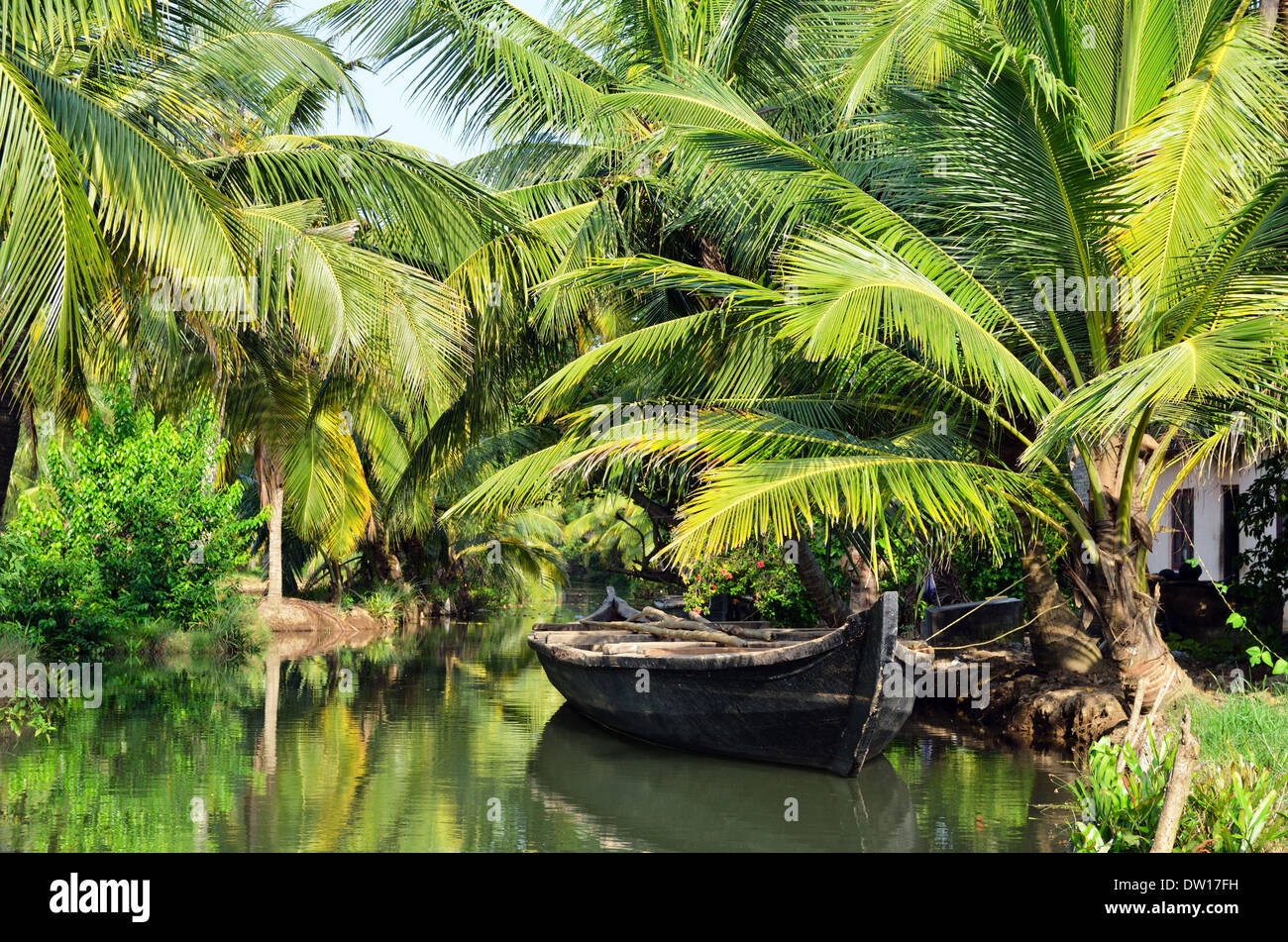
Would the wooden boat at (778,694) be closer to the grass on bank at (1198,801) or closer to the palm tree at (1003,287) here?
the palm tree at (1003,287)

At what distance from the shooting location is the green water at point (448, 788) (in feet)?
23.9

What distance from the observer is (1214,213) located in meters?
7.61

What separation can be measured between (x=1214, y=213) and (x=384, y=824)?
6958mm

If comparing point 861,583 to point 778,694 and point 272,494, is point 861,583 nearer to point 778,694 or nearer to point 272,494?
point 778,694

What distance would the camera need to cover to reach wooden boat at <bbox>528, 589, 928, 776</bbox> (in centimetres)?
841

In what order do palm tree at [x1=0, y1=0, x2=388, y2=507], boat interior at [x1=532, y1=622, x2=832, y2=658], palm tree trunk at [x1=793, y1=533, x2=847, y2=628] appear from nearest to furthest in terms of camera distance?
palm tree at [x1=0, y1=0, x2=388, y2=507] → boat interior at [x1=532, y1=622, x2=832, y2=658] → palm tree trunk at [x1=793, y1=533, x2=847, y2=628]

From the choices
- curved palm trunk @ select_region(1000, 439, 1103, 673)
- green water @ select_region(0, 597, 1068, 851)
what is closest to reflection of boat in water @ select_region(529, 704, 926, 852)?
green water @ select_region(0, 597, 1068, 851)

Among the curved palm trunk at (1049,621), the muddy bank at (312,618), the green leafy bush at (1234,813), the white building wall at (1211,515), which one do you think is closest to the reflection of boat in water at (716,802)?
→ the curved palm trunk at (1049,621)

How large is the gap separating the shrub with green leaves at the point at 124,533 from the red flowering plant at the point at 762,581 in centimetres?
695

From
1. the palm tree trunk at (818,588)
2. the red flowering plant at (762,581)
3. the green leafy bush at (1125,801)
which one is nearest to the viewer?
the green leafy bush at (1125,801)

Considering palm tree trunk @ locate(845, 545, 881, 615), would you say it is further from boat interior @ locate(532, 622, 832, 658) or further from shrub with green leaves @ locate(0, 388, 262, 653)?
shrub with green leaves @ locate(0, 388, 262, 653)

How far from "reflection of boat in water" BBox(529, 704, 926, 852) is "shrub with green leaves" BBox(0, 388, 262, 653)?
7.72 m

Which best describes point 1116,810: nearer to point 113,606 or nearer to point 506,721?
point 506,721

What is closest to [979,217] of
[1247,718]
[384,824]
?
[1247,718]
